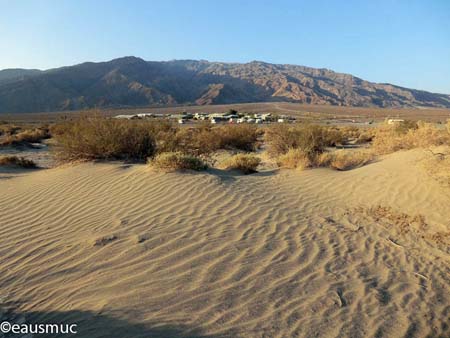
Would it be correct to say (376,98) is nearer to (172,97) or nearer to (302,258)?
(172,97)

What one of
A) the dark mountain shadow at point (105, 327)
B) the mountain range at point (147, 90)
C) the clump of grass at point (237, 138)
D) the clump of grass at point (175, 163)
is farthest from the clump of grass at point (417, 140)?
the mountain range at point (147, 90)

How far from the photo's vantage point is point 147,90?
392ft

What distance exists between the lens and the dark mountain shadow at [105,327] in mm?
3215

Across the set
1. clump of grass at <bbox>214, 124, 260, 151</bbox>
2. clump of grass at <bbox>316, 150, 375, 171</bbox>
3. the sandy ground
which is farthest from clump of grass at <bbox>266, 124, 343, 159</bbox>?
the sandy ground

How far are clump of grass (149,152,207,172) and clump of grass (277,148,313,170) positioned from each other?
2.80m

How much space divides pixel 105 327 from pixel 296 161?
8013 millimetres

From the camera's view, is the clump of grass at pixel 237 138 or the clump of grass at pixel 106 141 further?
the clump of grass at pixel 237 138

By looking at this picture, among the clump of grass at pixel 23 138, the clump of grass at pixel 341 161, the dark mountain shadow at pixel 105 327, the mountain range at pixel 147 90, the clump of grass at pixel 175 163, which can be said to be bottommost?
the clump of grass at pixel 23 138

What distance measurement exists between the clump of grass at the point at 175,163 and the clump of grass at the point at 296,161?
280cm

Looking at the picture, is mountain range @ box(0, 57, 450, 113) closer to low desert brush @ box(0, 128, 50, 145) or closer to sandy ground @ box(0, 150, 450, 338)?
low desert brush @ box(0, 128, 50, 145)

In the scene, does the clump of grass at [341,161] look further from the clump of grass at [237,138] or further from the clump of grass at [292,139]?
the clump of grass at [237,138]

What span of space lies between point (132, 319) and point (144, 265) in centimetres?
105

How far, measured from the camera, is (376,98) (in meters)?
168

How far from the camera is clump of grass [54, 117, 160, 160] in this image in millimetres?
10578
